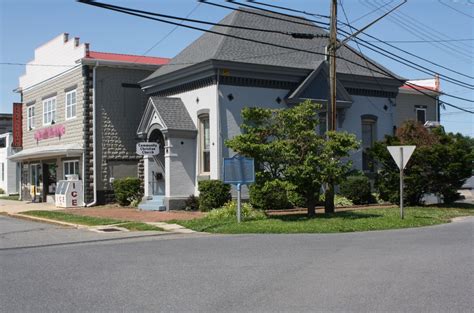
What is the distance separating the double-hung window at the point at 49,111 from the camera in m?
32.3

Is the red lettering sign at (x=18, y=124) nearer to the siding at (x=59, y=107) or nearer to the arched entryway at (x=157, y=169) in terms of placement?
the siding at (x=59, y=107)

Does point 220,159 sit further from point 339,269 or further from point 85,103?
point 339,269

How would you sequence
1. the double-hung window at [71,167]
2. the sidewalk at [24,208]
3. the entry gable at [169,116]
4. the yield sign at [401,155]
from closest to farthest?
1. the yield sign at [401,155]
2. the entry gable at [169,116]
3. the sidewalk at [24,208]
4. the double-hung window at [71,167]

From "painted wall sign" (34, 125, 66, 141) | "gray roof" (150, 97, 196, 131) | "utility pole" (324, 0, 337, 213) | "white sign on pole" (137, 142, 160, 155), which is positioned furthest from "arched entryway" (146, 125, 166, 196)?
"utility pole" (324, 0, 337, 213)

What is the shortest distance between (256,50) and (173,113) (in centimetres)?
443

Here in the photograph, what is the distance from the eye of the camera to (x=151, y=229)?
18000mm

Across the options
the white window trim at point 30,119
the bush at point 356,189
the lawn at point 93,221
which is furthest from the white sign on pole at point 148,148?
the white window trim at point 30,119

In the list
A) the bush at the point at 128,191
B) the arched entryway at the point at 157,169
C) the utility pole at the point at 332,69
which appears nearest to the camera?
the utility pole at the point at 332,69

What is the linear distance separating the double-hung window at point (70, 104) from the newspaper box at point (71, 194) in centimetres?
354

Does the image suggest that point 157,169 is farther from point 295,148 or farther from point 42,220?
point 295,148

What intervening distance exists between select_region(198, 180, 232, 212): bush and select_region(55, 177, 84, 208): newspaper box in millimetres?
8023

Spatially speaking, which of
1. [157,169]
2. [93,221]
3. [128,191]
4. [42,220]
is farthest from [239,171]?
[128,191]

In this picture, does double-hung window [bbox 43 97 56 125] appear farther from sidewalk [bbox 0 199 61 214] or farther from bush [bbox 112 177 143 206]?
bush [bbox 112 177 143 206]

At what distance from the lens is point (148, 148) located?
24.6 m
